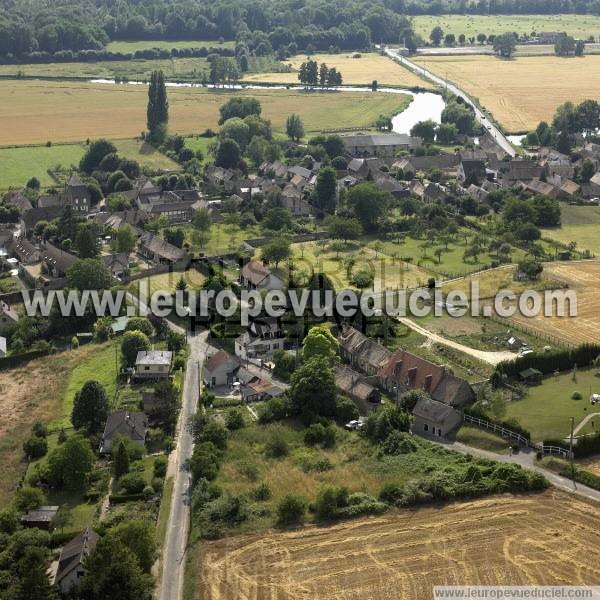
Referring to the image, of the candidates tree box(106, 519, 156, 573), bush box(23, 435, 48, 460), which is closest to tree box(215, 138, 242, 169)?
bush box(23, 435, 48, 460)

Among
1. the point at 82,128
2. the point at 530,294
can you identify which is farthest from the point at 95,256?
the point at 82,128

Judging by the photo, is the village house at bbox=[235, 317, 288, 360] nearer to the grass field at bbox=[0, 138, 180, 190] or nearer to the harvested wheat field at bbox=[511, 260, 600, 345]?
the harvested wheat field at bbox=[511, 260, 600, 345]

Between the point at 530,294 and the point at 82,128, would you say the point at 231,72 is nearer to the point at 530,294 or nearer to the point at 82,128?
the point at 82,128

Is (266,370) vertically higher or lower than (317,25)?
lower

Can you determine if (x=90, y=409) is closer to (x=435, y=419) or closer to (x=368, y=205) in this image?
(x=435, y=419)

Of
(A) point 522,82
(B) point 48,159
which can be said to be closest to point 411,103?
(A) point 522,82

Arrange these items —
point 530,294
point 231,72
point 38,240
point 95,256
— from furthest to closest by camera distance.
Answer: point 231,72 < point 38,240 < point 95,256 < point 530,294

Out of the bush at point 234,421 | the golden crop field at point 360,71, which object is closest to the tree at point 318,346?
the bush at point 234,421
